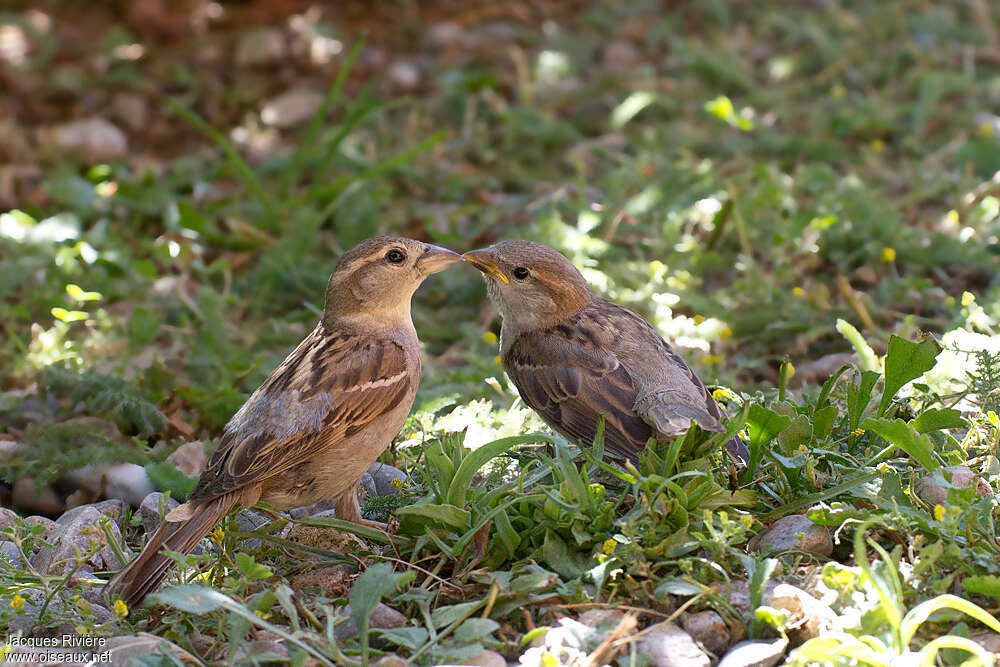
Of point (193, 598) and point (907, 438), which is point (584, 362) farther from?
point (193, 598)

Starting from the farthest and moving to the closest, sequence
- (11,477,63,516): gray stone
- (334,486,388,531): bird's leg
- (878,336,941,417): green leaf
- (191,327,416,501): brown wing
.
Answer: (11,477,63,516): gray stone
(334,486,388,531): bird's leg
(878,336,941,417): green leaf
(191,327,416,501): brown wing

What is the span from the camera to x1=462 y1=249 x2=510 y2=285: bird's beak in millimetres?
4996

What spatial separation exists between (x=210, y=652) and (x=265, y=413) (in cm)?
96

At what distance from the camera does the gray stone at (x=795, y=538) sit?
3787 mm

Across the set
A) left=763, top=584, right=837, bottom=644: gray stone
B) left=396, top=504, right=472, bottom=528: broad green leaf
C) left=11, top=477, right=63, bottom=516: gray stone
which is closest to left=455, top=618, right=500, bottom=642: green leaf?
left=396, top=504, right=472, bottom=528: broad green leaf

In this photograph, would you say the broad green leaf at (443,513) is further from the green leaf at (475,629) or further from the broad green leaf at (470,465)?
the green leaf at (475,629)

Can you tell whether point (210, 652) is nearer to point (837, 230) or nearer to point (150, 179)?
point (837, 230)

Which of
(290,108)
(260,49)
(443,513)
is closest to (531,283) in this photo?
(443,513)

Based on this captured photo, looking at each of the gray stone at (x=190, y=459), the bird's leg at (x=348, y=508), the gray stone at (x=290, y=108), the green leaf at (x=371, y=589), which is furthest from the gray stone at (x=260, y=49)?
the green leaf at (x=371, y=589)

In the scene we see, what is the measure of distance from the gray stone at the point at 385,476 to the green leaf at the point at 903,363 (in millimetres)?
1921

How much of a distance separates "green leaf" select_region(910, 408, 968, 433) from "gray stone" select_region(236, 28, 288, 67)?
6.77m

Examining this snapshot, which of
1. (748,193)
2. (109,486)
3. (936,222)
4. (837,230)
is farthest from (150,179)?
(936,222)

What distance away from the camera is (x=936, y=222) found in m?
6.84

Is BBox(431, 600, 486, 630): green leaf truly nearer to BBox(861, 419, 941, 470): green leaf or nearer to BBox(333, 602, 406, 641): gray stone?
BBox(333, 602, 406, 641): gray stone
